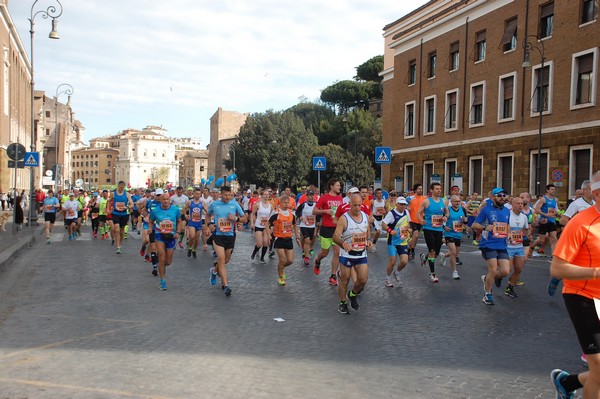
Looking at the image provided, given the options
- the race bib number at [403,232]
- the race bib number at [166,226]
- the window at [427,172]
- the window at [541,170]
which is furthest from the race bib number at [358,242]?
the window at [427,172]

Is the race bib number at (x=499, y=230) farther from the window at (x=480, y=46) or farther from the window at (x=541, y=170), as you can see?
the window at (x=480, y=46)

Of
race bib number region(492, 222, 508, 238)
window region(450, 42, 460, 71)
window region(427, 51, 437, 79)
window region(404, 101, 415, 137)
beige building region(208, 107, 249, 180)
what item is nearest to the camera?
race bib number region(492, 222, 508, 238)

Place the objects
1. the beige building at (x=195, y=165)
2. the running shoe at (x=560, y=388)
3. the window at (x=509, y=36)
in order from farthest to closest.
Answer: the beige building at (x=195, y=165), the window at (x=509, y=36), the running shoe at (x=560, y=388)

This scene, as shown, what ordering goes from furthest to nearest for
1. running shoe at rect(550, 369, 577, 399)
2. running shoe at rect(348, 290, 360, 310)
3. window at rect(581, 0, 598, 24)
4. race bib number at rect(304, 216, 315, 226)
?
window at rect(581, 0, 598, 24) → race bib number at rect(304, 216, 315, 226) → running shoe at rect(348, 290, 360, 310) → running shoe at rect(550, 369, 577, 399)

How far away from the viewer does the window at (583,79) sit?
24.2m

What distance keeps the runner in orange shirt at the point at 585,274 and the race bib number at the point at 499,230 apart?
5.42m

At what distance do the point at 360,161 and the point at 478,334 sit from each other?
56470 millimetres

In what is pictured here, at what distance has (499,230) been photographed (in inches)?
370

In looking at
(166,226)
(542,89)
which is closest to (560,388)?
(166,226)

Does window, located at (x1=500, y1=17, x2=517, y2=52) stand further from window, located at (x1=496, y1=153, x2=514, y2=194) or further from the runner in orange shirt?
the runner in orange shirt

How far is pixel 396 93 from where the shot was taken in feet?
135

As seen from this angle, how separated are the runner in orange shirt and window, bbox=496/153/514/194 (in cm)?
2648

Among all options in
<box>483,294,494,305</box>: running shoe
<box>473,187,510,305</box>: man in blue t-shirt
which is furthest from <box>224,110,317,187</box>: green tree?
<box>483,294,494,305</box>: running shoe

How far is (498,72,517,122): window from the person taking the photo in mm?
29375
